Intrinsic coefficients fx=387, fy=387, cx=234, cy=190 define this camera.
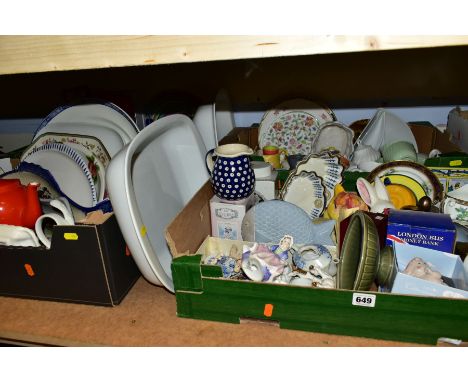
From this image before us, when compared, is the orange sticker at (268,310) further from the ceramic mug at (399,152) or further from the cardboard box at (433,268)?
the ceramic mug at (399,152)

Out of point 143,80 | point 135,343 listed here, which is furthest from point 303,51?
point 143,80

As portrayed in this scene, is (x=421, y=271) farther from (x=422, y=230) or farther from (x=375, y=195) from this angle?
(x=375, y=195)

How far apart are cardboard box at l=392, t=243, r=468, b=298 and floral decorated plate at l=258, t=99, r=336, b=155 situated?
547mm

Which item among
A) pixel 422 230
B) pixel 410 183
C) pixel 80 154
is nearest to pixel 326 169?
pixel 410 183

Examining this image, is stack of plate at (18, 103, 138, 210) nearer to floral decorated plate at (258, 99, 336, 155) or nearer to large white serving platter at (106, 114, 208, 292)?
large white serving platter at (106, 114, 208, 292)

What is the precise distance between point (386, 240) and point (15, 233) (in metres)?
0.66

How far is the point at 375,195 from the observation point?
761mm

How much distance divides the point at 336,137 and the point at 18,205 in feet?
2.55

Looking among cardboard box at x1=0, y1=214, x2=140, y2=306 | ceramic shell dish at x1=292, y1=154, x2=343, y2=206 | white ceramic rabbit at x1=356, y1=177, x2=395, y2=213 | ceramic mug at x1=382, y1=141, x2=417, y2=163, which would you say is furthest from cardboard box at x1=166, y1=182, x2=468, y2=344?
ceramic mug at x1=382, y1=141, x2=417, y2=163

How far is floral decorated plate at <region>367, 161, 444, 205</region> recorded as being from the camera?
2.74 ft

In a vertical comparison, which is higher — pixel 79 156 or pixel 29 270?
pixel 79 156

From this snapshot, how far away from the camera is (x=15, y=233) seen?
2.29 ft

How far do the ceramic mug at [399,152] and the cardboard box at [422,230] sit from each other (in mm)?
274

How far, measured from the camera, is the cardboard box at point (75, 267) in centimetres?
66
